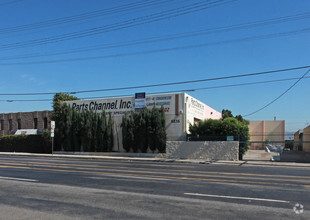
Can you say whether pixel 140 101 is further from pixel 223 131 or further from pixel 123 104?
pixel 223 131

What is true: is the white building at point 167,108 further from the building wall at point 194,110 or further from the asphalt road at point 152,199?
the asphalt road at point 152,199

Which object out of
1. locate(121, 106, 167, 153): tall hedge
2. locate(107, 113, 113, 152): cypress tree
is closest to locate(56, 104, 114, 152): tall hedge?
locate(107, 113, 113, 152): cypress tree

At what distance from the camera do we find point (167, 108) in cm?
2614

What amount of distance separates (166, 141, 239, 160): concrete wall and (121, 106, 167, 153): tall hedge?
172 cm

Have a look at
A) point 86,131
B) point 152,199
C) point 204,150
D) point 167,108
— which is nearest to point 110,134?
point 86,131

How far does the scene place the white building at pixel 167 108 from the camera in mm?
25547

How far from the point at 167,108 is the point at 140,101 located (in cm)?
282

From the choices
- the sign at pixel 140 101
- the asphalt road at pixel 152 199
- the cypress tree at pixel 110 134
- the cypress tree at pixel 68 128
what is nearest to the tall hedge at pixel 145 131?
the sign at pixel 140 101

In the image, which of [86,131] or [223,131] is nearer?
[223,131]

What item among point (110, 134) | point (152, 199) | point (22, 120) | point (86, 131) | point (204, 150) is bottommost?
point (204, 150)

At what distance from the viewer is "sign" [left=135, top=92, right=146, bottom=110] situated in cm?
2694

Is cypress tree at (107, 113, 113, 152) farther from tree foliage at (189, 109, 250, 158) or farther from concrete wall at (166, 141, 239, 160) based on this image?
tree foliage at (189, 109, 250, 158)

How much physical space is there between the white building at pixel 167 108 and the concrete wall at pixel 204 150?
7.41 feet

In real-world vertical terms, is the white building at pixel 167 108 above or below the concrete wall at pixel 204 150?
above
